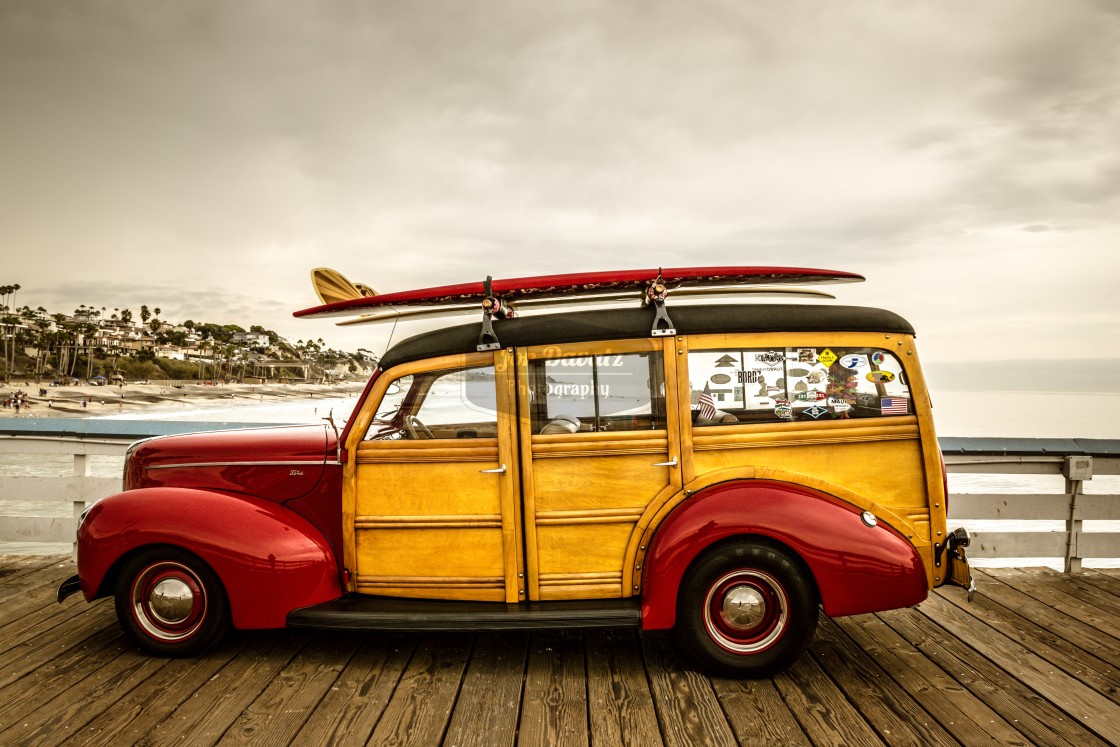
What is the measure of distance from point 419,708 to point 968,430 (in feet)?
97.6

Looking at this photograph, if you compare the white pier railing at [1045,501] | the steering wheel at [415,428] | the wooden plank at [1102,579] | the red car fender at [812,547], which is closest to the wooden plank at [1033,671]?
Result: the red car fender at [812,547]

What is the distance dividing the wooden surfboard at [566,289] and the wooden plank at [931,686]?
197 centimetres

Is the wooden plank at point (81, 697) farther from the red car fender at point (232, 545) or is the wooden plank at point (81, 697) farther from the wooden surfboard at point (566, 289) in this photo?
the wooden surfboard at point (566, 289)

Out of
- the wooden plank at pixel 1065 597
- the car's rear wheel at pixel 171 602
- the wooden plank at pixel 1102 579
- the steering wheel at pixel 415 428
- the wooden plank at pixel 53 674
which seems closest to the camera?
the wooden plank at pixel 53 674

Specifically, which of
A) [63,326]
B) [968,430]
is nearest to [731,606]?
[968,430]

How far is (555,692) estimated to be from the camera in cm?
294

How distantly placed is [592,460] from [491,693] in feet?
3.88

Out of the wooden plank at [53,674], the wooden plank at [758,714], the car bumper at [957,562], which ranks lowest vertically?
the wooden plank at [758,714]

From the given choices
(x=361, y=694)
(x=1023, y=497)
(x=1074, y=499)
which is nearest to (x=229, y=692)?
(x=361, y=694)

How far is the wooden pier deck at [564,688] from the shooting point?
2602 millimetres

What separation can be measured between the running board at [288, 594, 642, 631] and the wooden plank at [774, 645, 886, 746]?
2.51ft

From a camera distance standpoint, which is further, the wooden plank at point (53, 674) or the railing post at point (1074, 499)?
the railing post at point (1074, 499)

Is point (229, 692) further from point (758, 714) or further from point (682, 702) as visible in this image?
point (758, 714)

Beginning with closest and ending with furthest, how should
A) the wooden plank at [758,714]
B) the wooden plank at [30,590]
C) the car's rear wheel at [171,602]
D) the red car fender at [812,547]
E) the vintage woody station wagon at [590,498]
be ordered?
1. the wooden plank at [758,714]
2. the red car fender at [812,547]
3. the vintage woody station wagon at [590,498]
4. the car's rear wheel at [171,602]
5. the wooden plank at [30,590]
